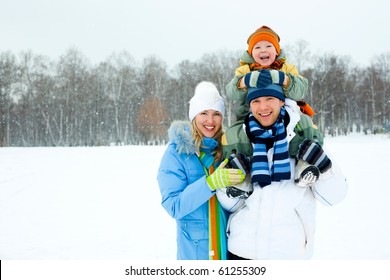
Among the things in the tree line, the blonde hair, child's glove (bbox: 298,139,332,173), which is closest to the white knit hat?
the blonde hair

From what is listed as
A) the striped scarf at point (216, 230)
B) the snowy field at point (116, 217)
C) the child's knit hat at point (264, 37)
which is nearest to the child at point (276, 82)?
the child's knit hat at point (264, 37)

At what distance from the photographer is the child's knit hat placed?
7.43 ft

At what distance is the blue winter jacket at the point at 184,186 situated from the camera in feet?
7.14

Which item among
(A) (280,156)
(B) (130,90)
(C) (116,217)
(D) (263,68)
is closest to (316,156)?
(A) (280,156)

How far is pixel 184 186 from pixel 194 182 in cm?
13

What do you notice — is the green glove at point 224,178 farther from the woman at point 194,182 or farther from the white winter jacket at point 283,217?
the white winter jacket at point 283,217

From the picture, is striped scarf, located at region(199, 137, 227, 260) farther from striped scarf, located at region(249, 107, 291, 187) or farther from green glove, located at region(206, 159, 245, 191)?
striped scarf, located at region(249, 107, 291, 187)

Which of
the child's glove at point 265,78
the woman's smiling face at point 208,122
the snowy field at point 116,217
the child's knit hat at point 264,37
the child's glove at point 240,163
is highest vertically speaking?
the child's knit hat at point 264,37

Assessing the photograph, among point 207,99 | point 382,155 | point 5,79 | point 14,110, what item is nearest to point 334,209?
point 207,99

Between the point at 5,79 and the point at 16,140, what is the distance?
11.3 m

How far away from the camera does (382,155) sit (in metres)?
13.6

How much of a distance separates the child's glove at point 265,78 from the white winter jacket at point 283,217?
0.18m

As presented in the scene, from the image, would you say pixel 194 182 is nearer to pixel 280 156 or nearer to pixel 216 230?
pixel 216 230

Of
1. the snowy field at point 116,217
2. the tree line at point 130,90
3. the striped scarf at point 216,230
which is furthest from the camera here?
the tree line at point 130,90
